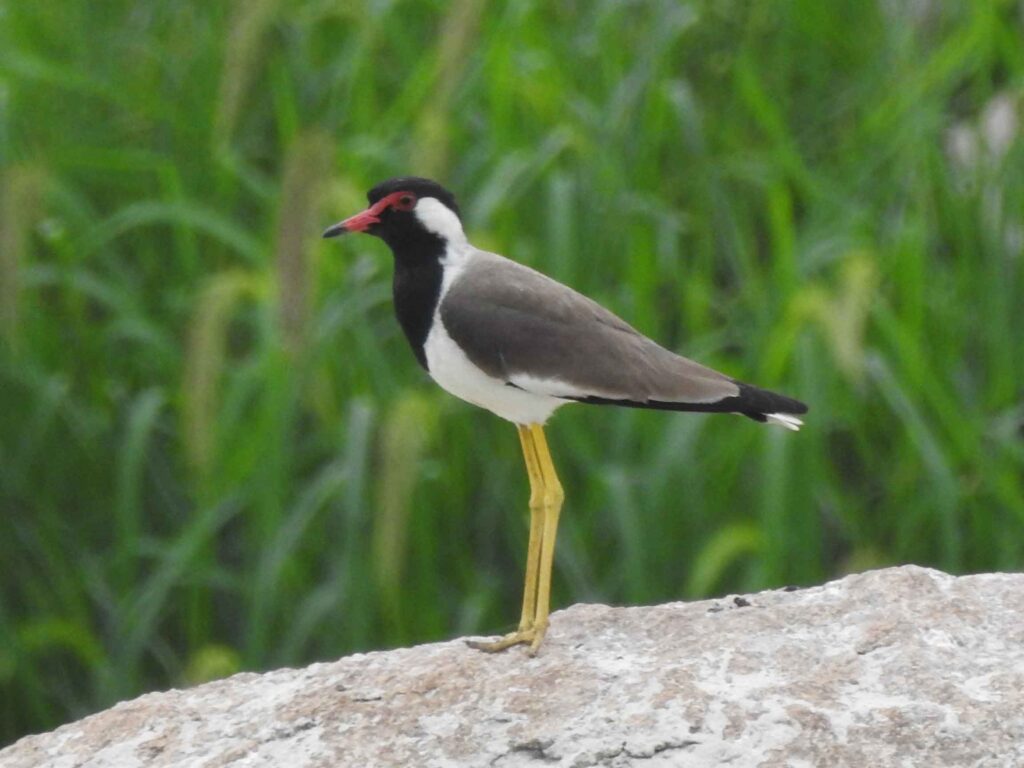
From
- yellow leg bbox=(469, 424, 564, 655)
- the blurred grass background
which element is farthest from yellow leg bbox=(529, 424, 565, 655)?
the blurred grass background

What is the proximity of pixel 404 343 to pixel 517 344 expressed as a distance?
137 cm

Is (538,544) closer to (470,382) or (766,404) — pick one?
(470,382)

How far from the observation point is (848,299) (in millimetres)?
4148

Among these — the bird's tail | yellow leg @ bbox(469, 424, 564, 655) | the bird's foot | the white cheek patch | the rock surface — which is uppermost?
the white cheek patch

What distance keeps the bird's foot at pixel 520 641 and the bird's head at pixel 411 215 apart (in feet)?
2.33

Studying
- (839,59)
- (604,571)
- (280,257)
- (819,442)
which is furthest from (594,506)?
(839,59)

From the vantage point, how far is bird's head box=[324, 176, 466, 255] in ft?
11.0

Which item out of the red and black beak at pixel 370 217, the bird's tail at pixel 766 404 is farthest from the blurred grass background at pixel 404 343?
the bird's tail at pixel 766 404

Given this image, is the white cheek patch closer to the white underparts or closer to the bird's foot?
the white underparts

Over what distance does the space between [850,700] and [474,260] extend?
1062 mm

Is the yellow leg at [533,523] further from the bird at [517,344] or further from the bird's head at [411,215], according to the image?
the bird's head at [411,215]

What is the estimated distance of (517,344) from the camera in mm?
3240

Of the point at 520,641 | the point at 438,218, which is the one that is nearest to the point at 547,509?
the point at 520,641

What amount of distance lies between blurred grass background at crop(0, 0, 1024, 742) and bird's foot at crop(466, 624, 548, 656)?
26.1 inches
